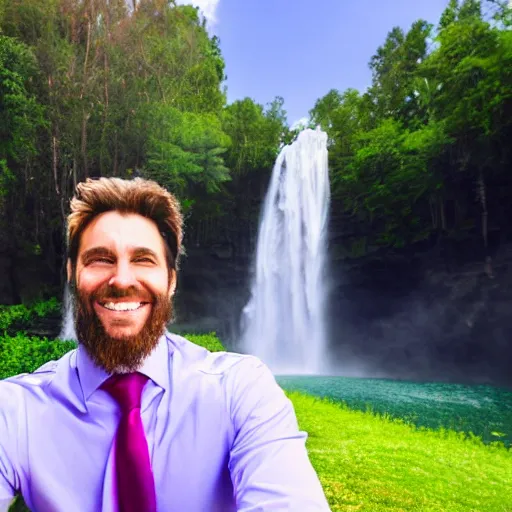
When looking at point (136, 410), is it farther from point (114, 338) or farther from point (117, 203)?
point (117, 203)

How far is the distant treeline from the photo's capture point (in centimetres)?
1388

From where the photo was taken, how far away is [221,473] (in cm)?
110

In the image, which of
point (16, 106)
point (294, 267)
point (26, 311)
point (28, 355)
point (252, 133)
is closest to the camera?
point (28, 355)

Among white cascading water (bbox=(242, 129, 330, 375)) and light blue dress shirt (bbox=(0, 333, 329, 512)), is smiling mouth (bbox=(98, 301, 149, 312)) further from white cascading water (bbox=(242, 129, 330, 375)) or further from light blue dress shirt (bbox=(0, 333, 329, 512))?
white cascading water (bbox=(242, 129, 330, 375))

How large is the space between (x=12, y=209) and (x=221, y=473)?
55.6ft

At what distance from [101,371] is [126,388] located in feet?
0.24

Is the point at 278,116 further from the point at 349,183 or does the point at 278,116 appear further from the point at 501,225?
the point at 501,225

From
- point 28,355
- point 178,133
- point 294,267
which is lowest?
point 28,355

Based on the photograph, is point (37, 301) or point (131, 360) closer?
point (131, 360)

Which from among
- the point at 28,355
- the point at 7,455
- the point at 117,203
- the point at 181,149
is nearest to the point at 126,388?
the point at 7,455

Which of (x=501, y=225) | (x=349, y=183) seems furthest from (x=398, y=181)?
(x=501, y=225)

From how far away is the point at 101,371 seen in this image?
1.15m

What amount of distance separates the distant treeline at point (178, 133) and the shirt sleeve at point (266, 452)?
559 inches

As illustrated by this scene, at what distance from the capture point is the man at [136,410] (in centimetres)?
104
